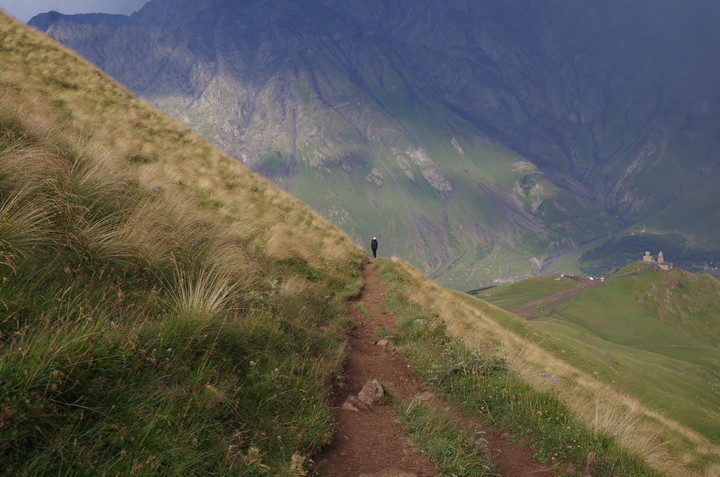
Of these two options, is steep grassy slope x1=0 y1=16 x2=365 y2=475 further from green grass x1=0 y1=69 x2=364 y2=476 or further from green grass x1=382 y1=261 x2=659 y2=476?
green grass x1=382 y1=261 x2=659 y2=476

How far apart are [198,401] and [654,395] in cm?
6259

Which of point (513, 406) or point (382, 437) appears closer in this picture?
point (382, 437)

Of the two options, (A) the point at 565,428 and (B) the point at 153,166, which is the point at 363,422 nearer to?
(A) the point at 565,428

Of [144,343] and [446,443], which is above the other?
[144,343]

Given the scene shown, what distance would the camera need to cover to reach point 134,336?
12.6ft

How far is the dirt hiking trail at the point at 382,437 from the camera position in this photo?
454 cm

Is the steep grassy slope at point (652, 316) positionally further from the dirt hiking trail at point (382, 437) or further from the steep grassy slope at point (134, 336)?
the steep grassy slope at point (134, 336)

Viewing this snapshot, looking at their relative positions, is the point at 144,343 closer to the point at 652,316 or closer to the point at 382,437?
the point at 382,437

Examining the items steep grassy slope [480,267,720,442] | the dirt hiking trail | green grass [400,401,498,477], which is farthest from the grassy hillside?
steep grassy slope [480,267,720,442]

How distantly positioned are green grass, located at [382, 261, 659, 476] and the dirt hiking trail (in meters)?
0.27

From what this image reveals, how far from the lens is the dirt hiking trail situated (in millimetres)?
4543

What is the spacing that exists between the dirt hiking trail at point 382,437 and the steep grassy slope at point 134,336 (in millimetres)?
419

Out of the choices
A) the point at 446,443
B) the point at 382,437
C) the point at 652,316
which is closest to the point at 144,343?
the point at 382,437

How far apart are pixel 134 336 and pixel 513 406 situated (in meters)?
5.61
